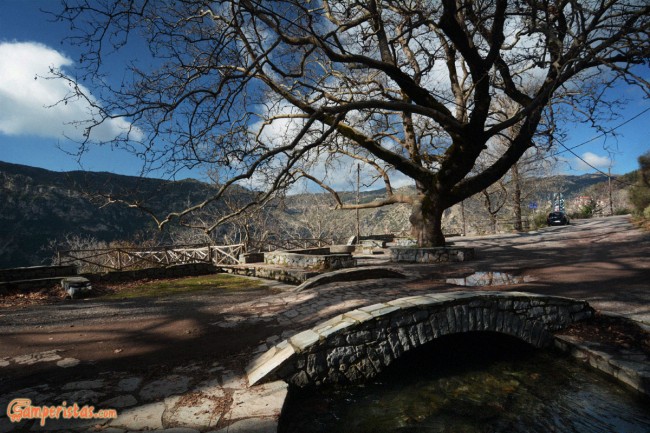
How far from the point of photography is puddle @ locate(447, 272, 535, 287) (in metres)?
7.49

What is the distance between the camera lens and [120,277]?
11.6 metres

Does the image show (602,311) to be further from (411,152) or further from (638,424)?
(411,152)

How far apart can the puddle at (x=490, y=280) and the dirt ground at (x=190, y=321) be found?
0.80 feet

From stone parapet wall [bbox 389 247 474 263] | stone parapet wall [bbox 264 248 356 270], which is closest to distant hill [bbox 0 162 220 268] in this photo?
stone parapet wall [bbox 264 248 356 270]

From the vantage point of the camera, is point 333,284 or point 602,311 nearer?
point 602,311

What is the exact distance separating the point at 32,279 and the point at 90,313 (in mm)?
5407

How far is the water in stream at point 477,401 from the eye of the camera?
343 cm

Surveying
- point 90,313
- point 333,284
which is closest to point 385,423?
point 333,284

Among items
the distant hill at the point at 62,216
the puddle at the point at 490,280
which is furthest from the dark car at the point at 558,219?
the puddle at the point at 490,280

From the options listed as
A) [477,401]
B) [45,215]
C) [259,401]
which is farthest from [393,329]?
[45,215]

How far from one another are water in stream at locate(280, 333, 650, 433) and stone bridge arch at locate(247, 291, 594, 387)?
0.26 metres

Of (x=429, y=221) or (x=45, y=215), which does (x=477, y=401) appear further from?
(x=45, y=215)

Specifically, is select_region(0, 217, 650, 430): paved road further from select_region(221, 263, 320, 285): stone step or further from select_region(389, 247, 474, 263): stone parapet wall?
select_region(389, 247, 474, 263): stone parapet wall

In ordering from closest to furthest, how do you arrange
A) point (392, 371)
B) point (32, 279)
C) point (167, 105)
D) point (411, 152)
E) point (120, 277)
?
1. point (392, 371)
2. point (167, 105)
3. point (32, 279)
4. point (120, 277)
5. point (411, 152)
